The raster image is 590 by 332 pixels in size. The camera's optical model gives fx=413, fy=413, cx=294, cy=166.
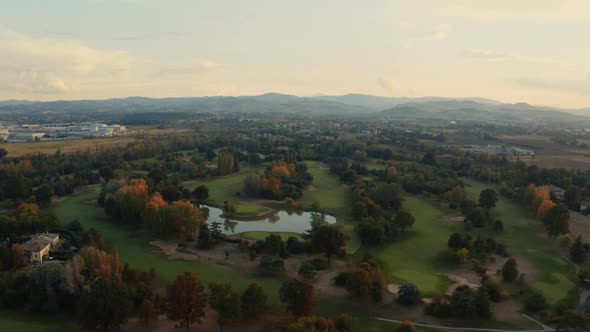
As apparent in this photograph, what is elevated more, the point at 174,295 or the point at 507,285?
the point at 174,295

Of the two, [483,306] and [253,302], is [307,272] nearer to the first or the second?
[253,302]

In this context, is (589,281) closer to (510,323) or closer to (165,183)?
(510,323)

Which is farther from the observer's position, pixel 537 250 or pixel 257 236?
pixel 257 236

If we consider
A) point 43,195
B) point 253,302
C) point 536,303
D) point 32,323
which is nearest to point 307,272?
point 253,302

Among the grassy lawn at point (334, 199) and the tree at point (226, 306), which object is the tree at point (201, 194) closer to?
the grassy lawn at point (334, 199)

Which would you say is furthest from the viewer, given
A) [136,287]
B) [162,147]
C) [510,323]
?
[162,147]

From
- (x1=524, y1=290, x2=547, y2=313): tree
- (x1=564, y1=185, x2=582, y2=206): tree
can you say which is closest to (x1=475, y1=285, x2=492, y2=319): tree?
(x1=524, y1=290, x2=547, y2=313): tree

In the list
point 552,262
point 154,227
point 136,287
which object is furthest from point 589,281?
point 154,227

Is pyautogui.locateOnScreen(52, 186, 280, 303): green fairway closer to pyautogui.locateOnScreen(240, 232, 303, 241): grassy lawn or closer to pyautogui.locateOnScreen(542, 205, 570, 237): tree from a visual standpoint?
pyautogui.locateOnScreen(240, 232, 303, 241): grassy lawn
